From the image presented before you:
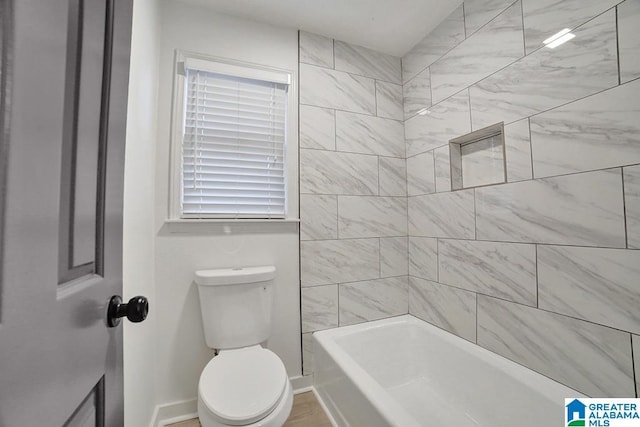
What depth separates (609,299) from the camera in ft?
3.16

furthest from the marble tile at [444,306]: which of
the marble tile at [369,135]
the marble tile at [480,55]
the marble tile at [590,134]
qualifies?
the marble tile at [480,55]

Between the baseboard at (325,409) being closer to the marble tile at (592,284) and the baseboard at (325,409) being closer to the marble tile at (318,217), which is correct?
the marble tile at (318,217)

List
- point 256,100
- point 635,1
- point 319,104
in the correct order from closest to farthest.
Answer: point 635,1 → point 256,100 → point 319,104

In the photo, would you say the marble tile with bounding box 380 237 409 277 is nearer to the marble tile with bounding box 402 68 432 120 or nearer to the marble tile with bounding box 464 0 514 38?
the marble tile with bounding box 402 68 432 120

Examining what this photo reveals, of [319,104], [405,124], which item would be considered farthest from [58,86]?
[405,124]

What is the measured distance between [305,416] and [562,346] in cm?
134

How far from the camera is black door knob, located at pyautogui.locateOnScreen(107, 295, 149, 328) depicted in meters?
0.53

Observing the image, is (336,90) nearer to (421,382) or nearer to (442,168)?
(442,168)

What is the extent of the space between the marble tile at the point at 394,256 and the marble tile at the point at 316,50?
1.39 m

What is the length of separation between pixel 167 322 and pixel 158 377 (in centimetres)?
30

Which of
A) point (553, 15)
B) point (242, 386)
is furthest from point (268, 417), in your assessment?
point (553, 15)

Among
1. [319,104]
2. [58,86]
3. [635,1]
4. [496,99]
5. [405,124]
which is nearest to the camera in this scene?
[58,86]

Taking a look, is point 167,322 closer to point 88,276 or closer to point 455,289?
point 88,276

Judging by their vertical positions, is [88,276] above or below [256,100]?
below
